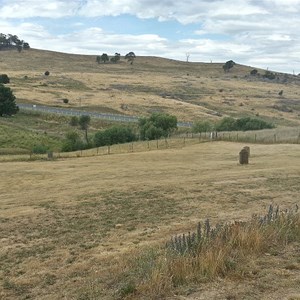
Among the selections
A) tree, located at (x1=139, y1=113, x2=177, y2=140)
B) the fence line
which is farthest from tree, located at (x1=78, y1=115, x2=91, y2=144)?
the fence line

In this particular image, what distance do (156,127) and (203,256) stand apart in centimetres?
6393

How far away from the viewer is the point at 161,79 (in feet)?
545

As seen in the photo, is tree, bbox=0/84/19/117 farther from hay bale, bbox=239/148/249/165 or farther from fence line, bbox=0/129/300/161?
hay bale, bbox=239/148/249/165

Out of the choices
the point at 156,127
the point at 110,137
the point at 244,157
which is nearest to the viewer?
the point at 244,157

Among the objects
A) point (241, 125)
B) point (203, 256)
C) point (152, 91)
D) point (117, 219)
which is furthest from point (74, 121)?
point (203, 256)

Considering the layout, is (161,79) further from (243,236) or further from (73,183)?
(243,236)

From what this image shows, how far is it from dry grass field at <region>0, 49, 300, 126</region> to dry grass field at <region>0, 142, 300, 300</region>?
7127 centimetres

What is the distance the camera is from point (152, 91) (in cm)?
13838

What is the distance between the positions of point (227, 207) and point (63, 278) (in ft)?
29.0

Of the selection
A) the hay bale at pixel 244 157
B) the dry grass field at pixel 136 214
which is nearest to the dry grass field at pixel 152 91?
the dry grass field at pixel 136 214

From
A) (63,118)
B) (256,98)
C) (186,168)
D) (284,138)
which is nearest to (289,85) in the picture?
(256,98)

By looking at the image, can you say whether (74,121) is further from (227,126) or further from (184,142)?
(184,142)

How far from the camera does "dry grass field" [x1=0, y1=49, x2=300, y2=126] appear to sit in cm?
11188

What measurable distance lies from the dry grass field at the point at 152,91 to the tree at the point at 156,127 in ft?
85.0
